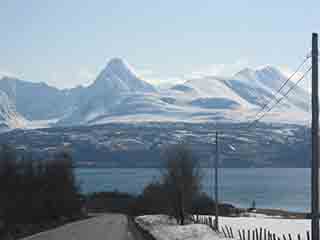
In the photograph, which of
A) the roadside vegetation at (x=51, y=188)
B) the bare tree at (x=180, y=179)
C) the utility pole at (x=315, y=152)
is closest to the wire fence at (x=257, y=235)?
the utility pole at (x=315, y=152)

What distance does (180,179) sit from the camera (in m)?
57.3

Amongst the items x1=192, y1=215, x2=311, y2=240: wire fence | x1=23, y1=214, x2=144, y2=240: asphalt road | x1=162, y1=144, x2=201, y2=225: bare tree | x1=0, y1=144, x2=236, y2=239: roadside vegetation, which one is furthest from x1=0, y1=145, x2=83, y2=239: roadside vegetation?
x1=192, y1=215, x2=311, y2=240: wire fence

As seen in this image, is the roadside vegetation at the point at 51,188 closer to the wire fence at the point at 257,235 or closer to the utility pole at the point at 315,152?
the wire fence at the point at 257,235

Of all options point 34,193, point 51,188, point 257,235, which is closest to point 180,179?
point 34,193

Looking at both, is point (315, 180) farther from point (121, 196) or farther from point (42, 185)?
point (121, 196)

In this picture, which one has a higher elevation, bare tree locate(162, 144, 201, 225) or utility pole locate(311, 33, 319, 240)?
utility pole locate(311, 33, 319, 240)

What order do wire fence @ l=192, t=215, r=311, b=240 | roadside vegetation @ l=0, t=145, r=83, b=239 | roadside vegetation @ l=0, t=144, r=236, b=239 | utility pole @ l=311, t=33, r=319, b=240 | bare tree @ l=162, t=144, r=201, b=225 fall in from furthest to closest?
bare tree @ l=162, t=144, r=201, b=225
roadside vegetation @ l=0, t=144, r=236, b=239
roadside vegetation @ l=0, t=145, r=83, b=239
wire fence @ l=192, t=215, r=311, b=240
utility pole @ l=311, t=33, r=319, b=240

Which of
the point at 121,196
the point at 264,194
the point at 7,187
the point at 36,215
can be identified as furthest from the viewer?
the point at 264,194

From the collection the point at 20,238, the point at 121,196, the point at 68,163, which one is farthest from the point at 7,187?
the point at 121,196

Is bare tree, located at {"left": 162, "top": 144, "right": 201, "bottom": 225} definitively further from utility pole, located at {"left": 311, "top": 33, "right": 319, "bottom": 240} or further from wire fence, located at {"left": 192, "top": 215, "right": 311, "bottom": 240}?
utility pole, located at {"left": 311, "top": 33, "right": 319, "bottom": 240}

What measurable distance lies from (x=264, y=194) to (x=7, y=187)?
14470 centimetres

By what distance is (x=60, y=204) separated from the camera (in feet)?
249

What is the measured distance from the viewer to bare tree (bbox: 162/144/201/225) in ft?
188

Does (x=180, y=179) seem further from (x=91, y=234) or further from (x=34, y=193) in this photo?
(x=91, y=234)
